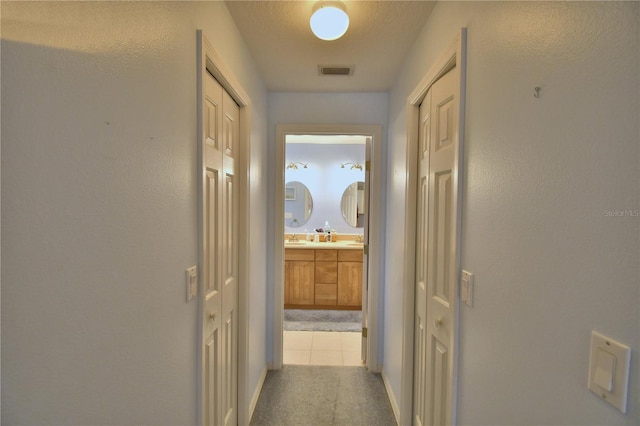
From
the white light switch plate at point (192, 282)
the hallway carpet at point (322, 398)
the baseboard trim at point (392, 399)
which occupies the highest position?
the white light switch plate at point (192, 282)

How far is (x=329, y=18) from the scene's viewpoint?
1394 millimetres

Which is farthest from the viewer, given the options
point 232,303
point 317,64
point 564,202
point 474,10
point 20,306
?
point 317,64

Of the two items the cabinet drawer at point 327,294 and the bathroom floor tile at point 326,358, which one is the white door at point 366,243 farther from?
the cabinet drawer at point 327,294

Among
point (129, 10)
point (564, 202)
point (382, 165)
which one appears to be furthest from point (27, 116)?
Result: point (382, 165)

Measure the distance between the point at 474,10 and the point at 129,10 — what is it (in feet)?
3.63

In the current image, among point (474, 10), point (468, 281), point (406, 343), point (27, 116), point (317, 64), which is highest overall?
point (317, 64)

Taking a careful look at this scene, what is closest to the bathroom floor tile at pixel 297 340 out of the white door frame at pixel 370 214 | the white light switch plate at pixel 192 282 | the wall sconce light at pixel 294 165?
the white door frame at pixel 370 214

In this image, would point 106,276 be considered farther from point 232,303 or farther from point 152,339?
point 232,303

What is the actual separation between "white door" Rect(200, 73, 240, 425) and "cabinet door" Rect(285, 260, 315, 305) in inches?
89.6

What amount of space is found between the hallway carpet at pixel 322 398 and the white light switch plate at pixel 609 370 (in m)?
1.85

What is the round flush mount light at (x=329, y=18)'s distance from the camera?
1372 millimetres

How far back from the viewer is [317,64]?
2.13m

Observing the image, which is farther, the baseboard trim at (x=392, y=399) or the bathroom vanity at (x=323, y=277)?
the bathroom vanity at (x=323, y=277)

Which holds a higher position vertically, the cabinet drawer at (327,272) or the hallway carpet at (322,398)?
the cabinet drawer at (327,272)
